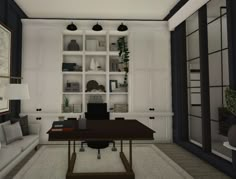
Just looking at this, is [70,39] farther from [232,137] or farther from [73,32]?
[232,137]

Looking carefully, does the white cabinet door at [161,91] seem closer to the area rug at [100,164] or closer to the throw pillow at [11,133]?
the area rug at [100,164]

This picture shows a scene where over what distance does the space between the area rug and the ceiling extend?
Result: 324cm

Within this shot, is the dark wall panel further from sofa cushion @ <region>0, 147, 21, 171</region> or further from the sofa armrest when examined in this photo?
sofa cushion @ <region>0, 147, 21, 171</region>

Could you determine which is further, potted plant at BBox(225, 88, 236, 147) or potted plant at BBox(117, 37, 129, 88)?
potted plant at BBox(117, 37, 129, 88)

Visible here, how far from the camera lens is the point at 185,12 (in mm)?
4395

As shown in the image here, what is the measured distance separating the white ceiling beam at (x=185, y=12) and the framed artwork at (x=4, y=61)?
378 centimetres

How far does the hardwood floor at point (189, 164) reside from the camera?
3.05m

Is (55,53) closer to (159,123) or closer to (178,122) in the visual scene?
(159,123)

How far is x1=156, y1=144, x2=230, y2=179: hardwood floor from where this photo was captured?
3049 mm

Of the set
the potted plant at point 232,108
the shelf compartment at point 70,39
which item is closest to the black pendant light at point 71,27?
the shelf compartment at point 70,39

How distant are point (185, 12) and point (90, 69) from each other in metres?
2.67

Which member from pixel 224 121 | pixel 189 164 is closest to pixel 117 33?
pixel 224 121

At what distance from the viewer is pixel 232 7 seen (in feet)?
9.88

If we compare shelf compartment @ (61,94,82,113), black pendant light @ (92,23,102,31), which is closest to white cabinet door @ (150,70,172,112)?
black pendant light @ (92,23,102,31)
